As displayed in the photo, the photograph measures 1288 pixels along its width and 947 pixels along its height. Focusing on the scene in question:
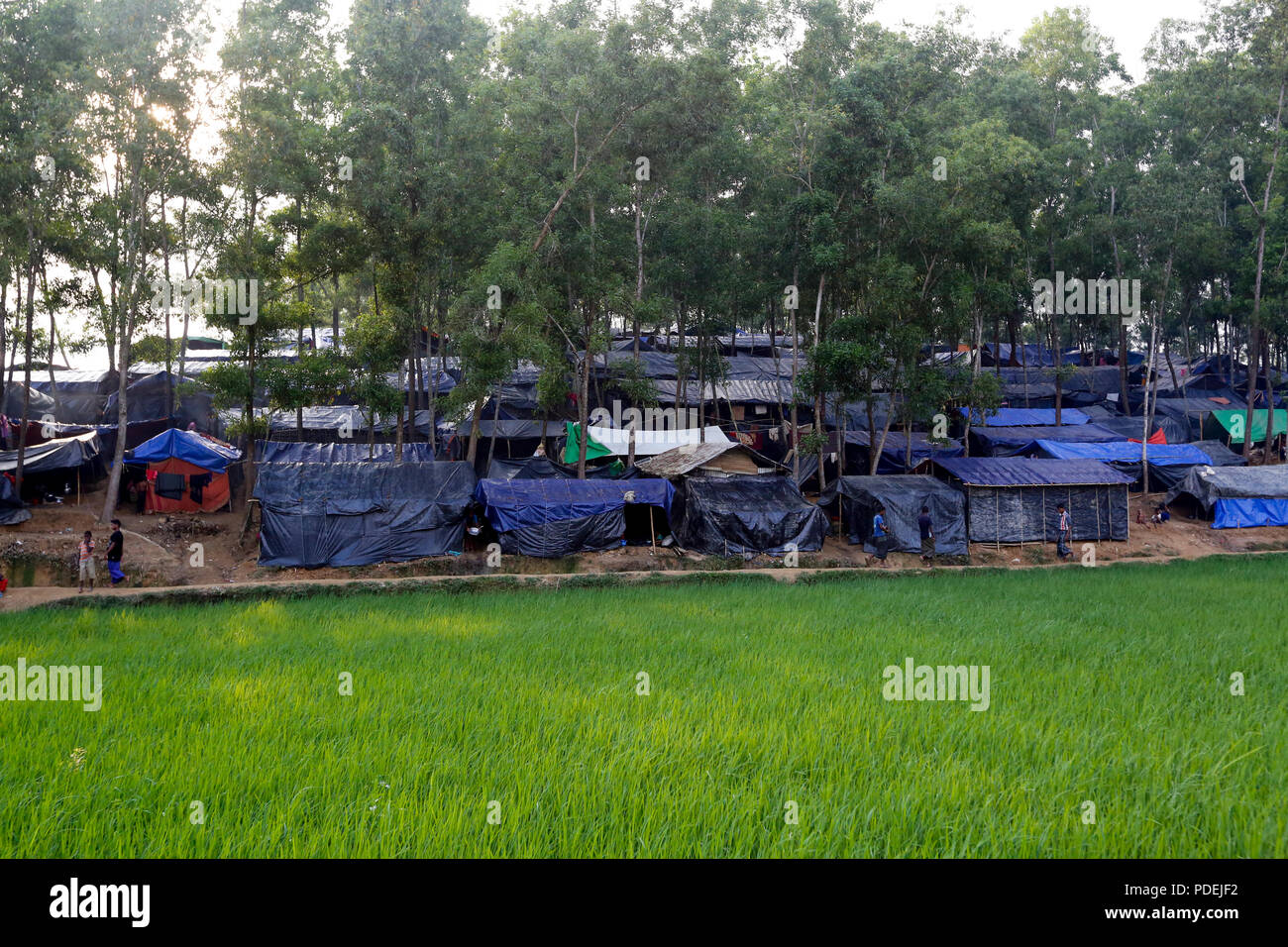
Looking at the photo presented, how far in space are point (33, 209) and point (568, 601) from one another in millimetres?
19397

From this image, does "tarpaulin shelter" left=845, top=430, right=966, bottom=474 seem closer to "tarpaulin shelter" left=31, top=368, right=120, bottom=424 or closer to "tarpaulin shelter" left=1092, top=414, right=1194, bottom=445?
"tarpaulin shelter" left=1092, top=414, right=1194, bottom=445

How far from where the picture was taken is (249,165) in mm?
23844

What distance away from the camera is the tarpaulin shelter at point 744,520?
23734 mm

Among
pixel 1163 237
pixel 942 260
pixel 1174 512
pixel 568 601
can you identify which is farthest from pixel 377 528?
pixel 1163 237

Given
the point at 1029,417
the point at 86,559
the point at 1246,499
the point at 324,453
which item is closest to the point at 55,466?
the point at 324,453

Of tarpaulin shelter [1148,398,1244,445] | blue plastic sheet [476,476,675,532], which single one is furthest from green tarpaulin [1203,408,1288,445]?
Answer: blue plastic sheet [476,476,675,532]

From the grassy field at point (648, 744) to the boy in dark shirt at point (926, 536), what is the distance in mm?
10318

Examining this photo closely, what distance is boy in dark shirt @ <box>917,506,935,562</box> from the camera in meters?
23.8

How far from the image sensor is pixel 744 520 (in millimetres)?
23750

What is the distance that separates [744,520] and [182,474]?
19157mm

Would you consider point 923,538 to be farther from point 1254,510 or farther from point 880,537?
point 1254,510

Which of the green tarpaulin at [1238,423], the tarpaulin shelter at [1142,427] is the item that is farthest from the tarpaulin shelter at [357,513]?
the green tarpaulin at [1238,423]
